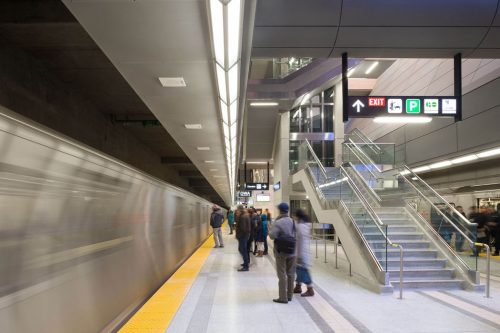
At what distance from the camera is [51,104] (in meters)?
9.49

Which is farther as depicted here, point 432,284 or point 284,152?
point 284,152

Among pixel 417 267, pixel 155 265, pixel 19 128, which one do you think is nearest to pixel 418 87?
pixel 417 267

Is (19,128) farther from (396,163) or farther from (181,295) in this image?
(396,163)

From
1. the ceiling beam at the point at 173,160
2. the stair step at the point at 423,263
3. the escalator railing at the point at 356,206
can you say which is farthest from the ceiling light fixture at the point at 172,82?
the ceiling beam at the point at 173,160

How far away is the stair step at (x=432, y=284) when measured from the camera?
8.21m

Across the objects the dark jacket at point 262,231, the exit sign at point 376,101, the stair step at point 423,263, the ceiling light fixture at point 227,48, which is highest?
the exit sign at point 376,101

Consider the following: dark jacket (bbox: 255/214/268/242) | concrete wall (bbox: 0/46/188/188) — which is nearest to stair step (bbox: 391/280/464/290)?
dark jacket (bbox: 255/214/268/242)

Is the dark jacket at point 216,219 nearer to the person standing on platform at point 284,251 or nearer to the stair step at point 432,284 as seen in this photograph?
the stair step at point 432,284

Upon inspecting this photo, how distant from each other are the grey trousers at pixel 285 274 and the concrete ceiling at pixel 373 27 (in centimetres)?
354

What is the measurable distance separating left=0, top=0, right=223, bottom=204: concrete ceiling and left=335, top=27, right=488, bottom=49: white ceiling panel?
259cm

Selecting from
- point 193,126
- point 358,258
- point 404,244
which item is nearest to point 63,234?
point 358,258

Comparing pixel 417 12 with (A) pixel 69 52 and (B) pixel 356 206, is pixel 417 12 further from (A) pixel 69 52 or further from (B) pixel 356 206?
(A) pixel 69 52

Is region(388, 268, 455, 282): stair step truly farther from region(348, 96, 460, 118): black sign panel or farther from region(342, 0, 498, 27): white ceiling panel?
region(342, 0, 498, 27): white ceiling panel

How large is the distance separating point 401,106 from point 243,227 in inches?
178
